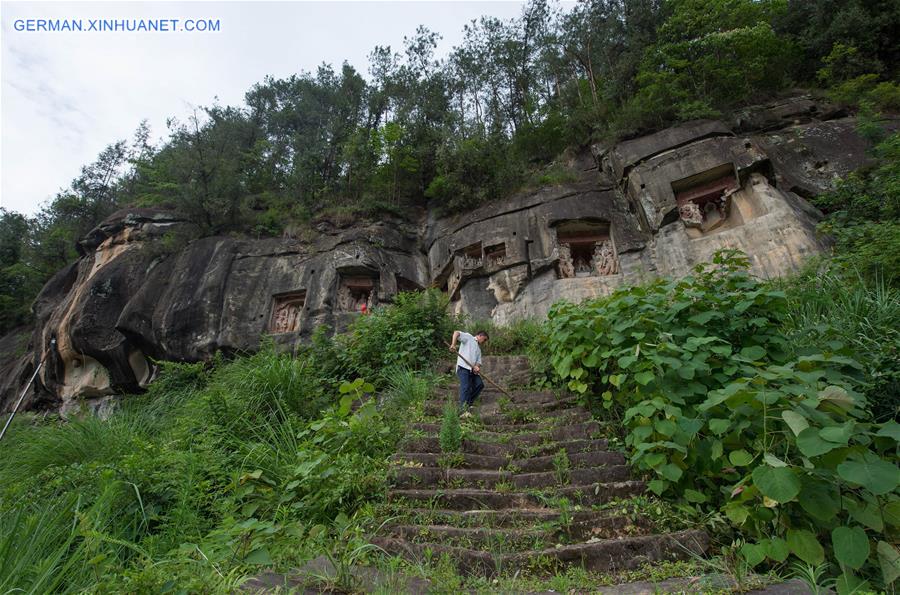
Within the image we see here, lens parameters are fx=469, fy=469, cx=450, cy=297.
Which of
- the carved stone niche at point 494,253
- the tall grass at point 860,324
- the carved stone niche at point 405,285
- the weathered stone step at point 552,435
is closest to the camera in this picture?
Result: the tall grass at point 860,324

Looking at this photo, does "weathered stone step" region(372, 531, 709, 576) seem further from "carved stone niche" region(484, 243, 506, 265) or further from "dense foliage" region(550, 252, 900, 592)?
"carved stone niche" region(484, 243, 506, 265)

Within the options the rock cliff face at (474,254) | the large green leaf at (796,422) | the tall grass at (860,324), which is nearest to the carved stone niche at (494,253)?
the rock cliff face at (474,254)

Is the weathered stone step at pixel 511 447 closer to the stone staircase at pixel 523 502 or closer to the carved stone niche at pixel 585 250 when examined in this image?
the stone staircase at pixel 523 502

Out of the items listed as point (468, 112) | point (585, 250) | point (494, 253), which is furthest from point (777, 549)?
point (468, 112)

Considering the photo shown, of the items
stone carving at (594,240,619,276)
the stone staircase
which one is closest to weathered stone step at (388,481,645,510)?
the stone staircase

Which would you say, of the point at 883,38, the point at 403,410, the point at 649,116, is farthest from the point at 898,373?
the point at 883,38

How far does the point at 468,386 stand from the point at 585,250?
346 inches

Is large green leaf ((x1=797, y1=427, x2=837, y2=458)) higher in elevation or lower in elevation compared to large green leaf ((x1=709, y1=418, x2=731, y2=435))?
lower

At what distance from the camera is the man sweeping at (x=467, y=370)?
609 cm

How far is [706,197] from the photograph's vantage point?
12.2 metres

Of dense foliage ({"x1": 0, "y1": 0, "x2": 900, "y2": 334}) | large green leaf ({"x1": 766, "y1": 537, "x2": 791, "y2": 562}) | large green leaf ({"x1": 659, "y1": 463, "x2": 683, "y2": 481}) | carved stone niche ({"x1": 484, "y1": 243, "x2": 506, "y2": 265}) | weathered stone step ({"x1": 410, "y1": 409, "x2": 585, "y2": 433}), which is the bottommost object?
large green leaf ({"x1": 766, "y1": 537, "x2": 791, "y2": 562})

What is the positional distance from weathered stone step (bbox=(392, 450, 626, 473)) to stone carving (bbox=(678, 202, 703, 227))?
9321mm

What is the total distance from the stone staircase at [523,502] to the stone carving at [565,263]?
754cm

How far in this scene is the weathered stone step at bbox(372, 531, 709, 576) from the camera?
10.0 ft
